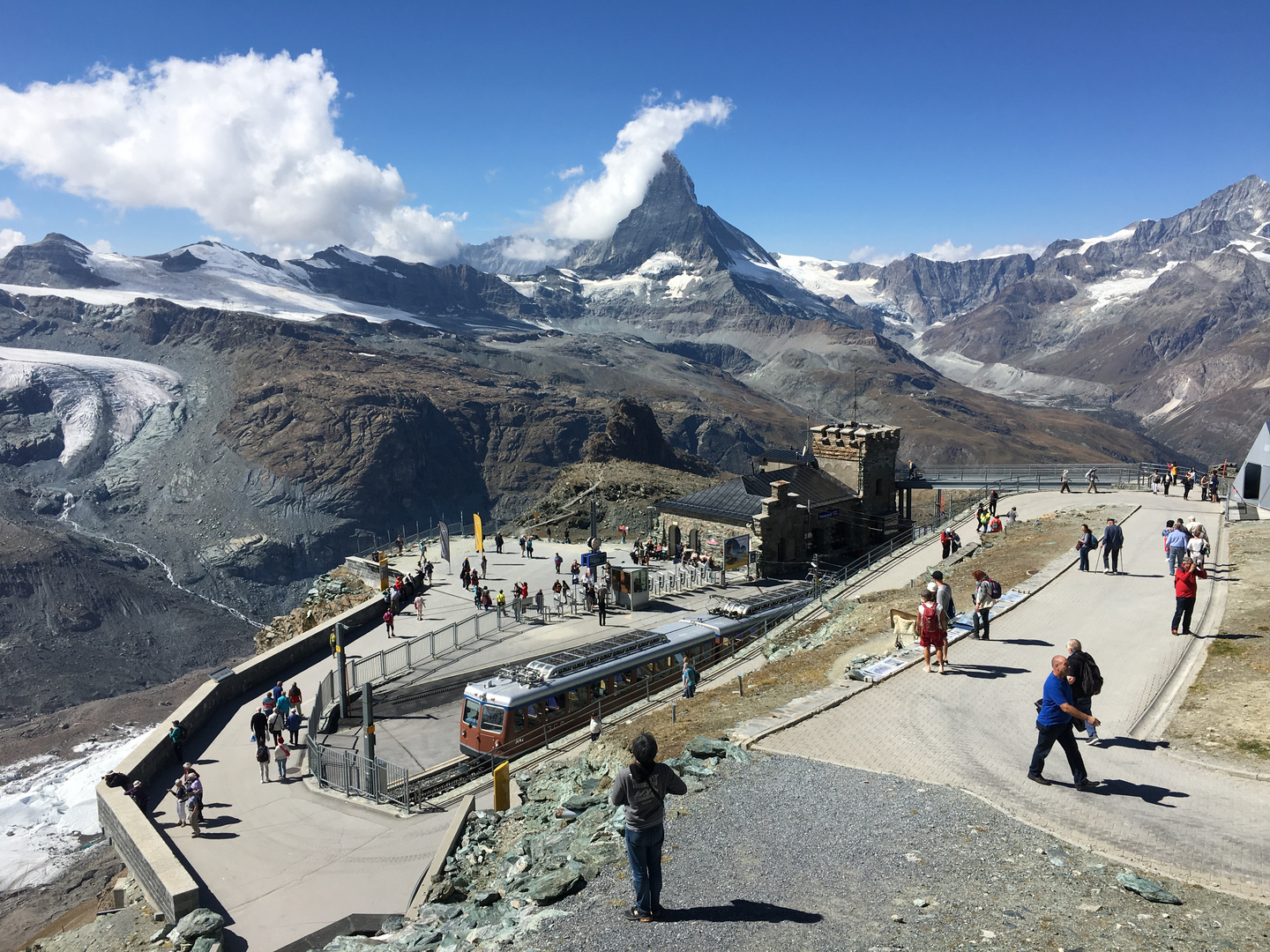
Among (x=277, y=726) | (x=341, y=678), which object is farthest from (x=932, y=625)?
(x=341, y=678)

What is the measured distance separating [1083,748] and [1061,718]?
76.8 inches

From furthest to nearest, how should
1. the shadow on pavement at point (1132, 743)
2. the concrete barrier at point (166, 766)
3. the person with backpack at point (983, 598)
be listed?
the person with backpack at point (983, 598) < the concrete barrier at point (166, 766) < the shadow on pavement at point (1132, 743)

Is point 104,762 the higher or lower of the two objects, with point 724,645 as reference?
lower

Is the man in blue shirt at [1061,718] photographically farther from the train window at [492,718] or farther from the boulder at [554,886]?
the train window at [492,718]

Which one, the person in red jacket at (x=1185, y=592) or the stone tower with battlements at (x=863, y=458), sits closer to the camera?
the person in red jacket at (x=1185, y=592)

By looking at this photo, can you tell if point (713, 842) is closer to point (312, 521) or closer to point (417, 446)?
point (312, 521)

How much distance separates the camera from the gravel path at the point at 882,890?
257 inches

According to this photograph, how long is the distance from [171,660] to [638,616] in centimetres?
7450

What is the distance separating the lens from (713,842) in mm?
8578

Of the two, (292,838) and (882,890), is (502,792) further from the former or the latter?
(882,890)

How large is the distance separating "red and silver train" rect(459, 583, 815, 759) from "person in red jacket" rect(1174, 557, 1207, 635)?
37.4 ft

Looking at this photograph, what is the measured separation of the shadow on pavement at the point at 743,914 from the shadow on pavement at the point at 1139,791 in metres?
4.09

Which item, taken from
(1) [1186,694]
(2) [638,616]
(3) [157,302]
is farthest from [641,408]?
(3) [157,302]

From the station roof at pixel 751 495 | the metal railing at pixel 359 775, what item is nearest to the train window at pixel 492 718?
the metal railing at pixel 359 775
